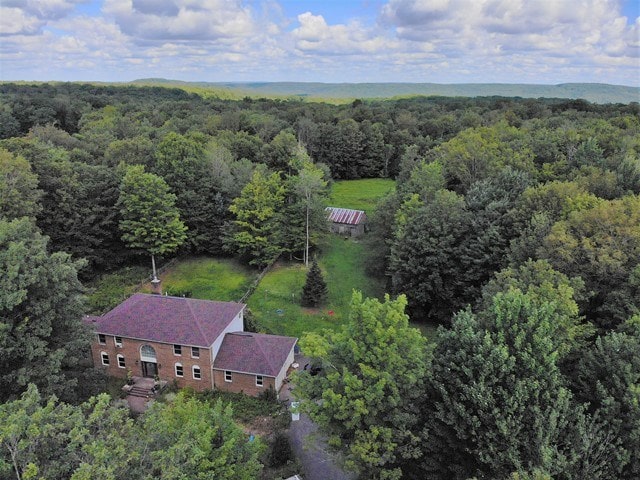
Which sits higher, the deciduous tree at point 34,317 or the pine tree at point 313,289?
the deciduous tree at point 34,317

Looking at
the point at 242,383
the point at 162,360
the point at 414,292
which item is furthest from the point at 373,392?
the point at 414,292

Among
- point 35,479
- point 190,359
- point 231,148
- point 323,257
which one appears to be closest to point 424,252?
point 323,257

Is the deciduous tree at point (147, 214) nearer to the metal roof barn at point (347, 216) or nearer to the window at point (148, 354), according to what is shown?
the window at point (148, 354)

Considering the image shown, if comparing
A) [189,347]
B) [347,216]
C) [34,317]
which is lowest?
[347,216]

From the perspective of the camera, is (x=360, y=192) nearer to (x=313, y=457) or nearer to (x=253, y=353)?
(x=253, y=353)

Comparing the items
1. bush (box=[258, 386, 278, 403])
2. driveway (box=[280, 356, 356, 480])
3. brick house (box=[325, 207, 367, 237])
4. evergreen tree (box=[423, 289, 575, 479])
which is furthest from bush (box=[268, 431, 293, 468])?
brick house (box=[325, 207, 367, 237])

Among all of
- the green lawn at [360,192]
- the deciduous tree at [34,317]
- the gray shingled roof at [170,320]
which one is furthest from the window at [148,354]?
the green lawn at [360,192]
